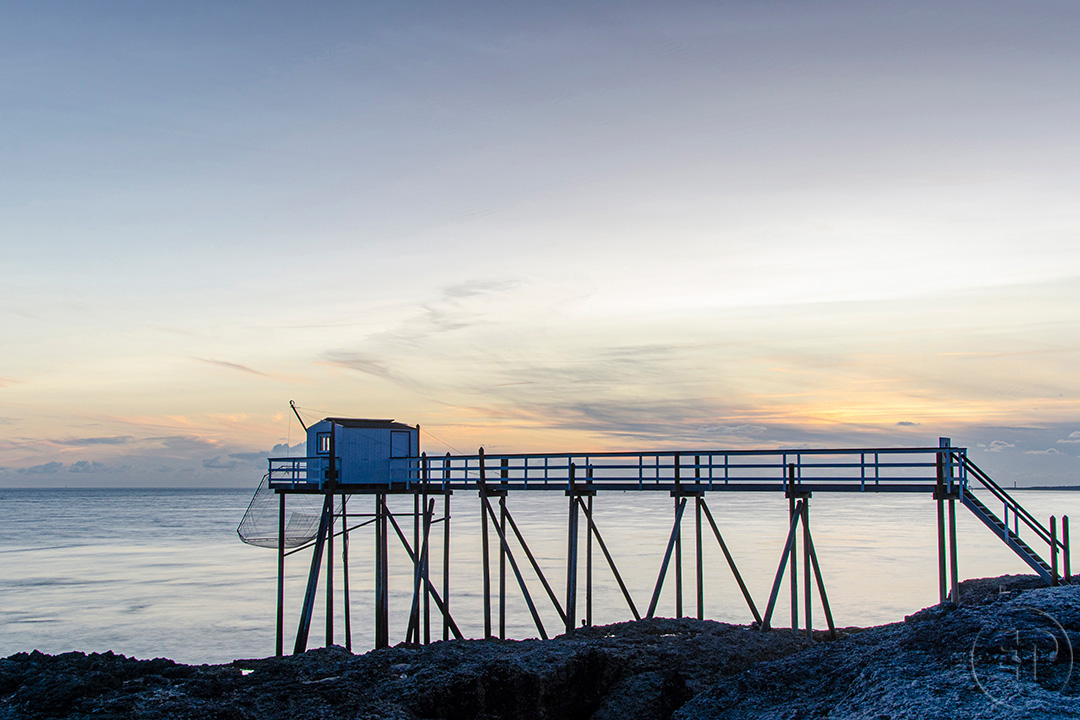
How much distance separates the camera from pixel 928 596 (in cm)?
4016

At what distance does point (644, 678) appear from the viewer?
1552 centimetres

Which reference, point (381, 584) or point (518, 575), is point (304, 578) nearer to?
point (381, 584)

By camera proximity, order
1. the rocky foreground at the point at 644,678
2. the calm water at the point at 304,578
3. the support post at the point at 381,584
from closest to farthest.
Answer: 1. the rocky foreground at the point at 644,678
2. the support post at the point at 381,584
3. the calm water at the point at 304,578

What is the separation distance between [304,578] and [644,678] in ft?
125

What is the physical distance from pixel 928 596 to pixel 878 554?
17.2m

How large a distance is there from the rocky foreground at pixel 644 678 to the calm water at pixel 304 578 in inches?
648

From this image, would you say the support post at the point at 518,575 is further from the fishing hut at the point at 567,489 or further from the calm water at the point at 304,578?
the calm water at the point at 304,578

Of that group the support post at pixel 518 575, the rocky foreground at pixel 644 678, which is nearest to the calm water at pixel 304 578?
the support post at pixel 518 575

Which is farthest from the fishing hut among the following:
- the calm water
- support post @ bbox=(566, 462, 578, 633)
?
the calm water

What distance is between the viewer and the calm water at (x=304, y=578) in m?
34.8

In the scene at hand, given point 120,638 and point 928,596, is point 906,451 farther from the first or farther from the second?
point 120,638

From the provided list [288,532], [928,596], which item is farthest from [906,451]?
[928,596]

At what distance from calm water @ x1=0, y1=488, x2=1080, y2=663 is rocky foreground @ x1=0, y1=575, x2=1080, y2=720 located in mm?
16469

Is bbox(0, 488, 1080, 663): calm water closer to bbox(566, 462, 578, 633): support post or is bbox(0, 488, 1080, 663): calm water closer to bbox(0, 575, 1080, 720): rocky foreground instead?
bbox(566, 462, 578, 633): support post
